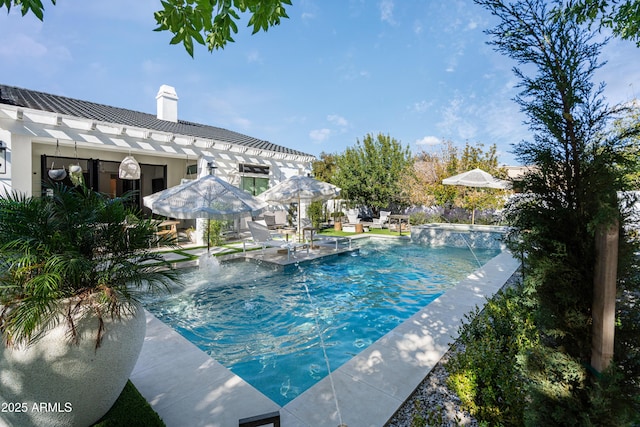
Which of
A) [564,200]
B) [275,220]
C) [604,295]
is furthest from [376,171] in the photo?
[604,295]

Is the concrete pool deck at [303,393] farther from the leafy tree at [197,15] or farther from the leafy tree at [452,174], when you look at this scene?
the leafy tree at [452,174]

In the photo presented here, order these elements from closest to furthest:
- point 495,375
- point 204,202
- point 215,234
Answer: point 495,375 → point 204,202 → point 215,234

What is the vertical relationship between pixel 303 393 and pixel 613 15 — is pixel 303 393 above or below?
below

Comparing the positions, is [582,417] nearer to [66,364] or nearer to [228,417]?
[228,417]

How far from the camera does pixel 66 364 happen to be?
232cm

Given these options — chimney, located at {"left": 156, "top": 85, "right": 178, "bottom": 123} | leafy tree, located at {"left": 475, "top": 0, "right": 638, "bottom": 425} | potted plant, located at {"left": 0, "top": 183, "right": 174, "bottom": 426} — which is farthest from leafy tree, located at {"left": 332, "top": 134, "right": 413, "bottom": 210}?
potted plant, located at {"left": 0, "top": 183, "right": 174, "bottom": 426}

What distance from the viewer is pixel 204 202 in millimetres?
8828

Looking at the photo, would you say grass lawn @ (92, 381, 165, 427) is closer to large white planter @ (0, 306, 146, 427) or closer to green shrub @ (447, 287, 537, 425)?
large white planter @ (0, 306, 146, 427)

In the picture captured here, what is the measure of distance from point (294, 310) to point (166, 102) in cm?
1809

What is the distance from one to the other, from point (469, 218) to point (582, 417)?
71.8 feet

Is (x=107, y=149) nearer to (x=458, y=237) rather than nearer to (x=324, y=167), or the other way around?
(x=458, y=237)

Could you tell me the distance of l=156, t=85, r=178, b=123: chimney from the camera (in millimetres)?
18531

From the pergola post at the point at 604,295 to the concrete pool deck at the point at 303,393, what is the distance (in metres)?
1.92

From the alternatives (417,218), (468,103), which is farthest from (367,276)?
(468,103)
